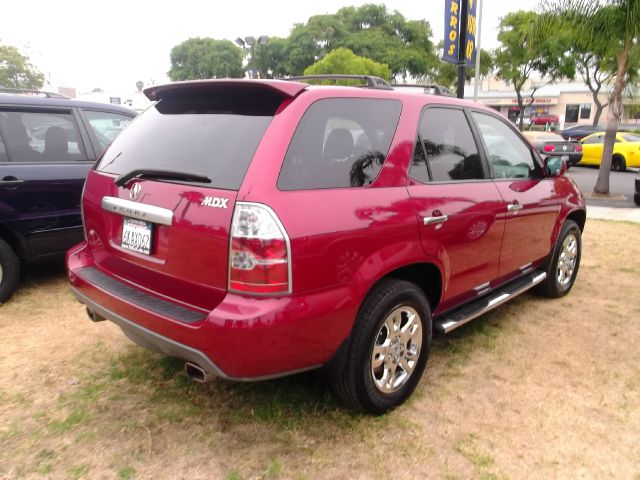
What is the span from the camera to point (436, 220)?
8.99 feet

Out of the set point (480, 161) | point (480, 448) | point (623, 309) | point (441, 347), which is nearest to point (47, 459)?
point (480, 448)

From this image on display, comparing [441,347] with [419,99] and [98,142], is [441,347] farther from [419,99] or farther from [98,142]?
[98,142]

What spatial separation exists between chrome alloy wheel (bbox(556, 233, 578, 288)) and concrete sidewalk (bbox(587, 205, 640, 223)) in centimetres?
441

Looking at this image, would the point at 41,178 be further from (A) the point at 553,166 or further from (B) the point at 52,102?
(A) the point at 553,166

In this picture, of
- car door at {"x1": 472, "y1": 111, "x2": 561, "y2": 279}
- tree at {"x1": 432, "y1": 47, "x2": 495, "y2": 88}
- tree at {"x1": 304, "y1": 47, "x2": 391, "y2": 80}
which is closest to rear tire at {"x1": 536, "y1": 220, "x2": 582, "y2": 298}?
car door at {"x1": 472, "y1": 111, "x2": 561, "y2": 279}

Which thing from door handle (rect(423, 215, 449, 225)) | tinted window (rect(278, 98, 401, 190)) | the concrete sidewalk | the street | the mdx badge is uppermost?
tinted window (rect(278, 98, 401, 190))

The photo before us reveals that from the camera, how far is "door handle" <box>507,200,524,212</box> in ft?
11.2

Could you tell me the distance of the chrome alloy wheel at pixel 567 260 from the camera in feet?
14.6

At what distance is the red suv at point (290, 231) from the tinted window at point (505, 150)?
29cm

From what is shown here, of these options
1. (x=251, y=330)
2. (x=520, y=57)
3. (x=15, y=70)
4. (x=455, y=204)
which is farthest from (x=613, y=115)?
(x=15, y=70)

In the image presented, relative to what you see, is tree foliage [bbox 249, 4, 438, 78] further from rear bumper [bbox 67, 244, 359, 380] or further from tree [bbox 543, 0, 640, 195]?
rear bumper [bbox 67, 244, 359, 380]

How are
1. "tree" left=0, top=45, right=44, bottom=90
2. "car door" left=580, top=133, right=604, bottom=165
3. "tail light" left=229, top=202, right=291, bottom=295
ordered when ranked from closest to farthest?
"tail light" left=229, top=202, right=291, bottom=295
"car door" left=580, top=133, right=604, bottom=165
"tree" left=0, top=45, right=44, bottom=90

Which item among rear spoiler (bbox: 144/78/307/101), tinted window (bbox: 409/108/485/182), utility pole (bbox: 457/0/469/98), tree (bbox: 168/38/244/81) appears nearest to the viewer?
rear spoiler (bbox: 144/78/307/101)

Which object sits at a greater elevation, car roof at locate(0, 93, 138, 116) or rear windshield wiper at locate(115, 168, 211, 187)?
car roof at locate(0, 93, 138, 116)
